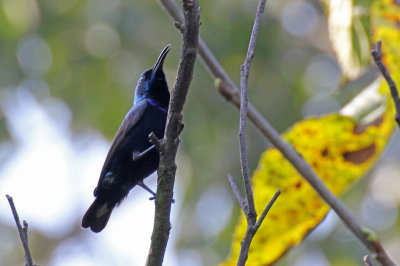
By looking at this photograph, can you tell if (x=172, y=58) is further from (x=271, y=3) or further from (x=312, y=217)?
(x=312, y=217)

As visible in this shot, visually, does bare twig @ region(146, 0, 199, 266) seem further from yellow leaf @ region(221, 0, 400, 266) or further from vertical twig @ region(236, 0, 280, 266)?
yellow leaf @ region(221, 0, 400, 266)

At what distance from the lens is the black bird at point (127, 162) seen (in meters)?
4.55

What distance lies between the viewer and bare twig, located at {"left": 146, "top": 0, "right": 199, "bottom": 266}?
102 inches

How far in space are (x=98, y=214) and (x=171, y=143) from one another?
2034mm

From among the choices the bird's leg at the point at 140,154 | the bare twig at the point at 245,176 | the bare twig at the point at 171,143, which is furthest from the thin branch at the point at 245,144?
the bird's leg at the point at 140,154

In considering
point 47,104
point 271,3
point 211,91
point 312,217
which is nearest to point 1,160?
point 47,104

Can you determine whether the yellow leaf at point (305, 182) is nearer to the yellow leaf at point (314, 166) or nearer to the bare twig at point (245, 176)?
the yellow leaf at point (314, 166)

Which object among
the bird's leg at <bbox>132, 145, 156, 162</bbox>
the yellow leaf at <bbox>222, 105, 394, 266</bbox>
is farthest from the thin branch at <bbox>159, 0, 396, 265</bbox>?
the bird's leg at <bbox>132, 145, 156, 162</bbox>

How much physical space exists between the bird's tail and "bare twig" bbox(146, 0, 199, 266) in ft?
6.22

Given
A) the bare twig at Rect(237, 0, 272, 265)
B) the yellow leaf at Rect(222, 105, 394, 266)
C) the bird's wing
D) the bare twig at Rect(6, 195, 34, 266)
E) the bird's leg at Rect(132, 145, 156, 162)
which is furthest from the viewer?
the bird's wing

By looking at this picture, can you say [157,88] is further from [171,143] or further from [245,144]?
[245,144]

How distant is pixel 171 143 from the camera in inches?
110

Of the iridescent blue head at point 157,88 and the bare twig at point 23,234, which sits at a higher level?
the iridescent blue head at point 157,88

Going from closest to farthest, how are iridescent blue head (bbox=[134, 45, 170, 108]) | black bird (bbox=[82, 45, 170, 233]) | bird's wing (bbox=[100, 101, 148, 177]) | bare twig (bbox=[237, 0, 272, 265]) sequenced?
1. bare twig (bbox=[237, 0, 272, 265])
2. black bird (bbox=[82, 45, 170, 233])
3. bird's wing (bbox=[100, 101, 148, 177])
4. iridescent blue head (bbox=[134, 45, 170, 108])
